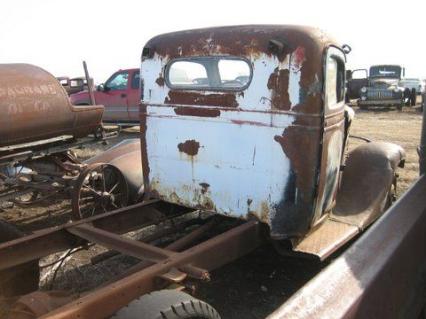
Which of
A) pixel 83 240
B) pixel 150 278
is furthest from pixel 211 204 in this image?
pixel 150 278

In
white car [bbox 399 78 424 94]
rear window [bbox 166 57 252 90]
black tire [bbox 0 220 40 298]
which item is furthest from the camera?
white car [bbox 399 78 424 94]

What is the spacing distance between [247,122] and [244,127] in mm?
47

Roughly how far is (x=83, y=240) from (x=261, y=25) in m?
2.06

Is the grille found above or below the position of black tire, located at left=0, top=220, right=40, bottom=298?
above

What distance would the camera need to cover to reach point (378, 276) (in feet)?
5.39

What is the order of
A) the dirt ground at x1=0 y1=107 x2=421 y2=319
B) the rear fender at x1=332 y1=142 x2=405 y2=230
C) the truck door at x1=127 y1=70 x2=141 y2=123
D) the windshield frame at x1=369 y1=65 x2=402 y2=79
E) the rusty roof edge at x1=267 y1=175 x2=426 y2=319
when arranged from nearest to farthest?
the rusty roof edge at x1=267 y1=175 x2=426 y2=319
the dirt ground at x1=0 y1=107 x2=421 y2=319
the rear fender at x1=332 y1=142 x2=405 y2=230
the truck door at x1=127 y1=70 x2=141 y2=123
the windshield frame at x1=369 y1=65 x2=402 y2=79

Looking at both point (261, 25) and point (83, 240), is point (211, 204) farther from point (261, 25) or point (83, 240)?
point (261, 25)

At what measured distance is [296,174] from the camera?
3279mm

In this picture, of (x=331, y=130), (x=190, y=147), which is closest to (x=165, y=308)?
(x=190, y=147)

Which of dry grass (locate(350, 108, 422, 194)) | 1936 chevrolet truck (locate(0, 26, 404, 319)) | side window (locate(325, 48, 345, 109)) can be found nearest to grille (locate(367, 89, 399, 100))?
dry grass (locate(350, 108, 422, 194))

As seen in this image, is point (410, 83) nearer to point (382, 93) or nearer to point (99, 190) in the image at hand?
point (382, 93)

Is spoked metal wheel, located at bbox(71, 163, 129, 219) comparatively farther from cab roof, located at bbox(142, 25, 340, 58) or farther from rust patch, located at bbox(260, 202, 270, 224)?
rust patch, located at bbox(260, 202, 270, 224)

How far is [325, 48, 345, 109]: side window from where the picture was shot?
11.2 feet

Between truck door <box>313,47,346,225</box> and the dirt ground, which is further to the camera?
the dirt ground
